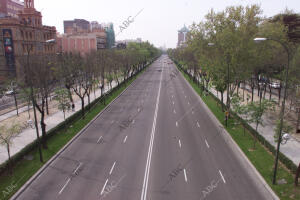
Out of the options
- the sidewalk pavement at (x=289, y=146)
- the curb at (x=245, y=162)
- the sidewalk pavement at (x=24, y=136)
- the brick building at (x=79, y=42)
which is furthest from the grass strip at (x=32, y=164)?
the brick building at (x=79, y=42)

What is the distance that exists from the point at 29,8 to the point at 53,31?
28.1 feet

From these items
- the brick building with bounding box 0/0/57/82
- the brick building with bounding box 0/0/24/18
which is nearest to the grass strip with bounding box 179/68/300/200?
the brick building with bounding box 0/0/57/82

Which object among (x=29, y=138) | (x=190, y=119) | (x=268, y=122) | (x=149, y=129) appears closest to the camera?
(x=29, y=138)

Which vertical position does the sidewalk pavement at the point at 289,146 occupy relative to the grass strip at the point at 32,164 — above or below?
above

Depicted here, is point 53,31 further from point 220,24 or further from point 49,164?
point 49,164

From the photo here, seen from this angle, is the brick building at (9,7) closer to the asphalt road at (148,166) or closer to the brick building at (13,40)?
the brick building at (13,40)

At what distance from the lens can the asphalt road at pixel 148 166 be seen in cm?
1600

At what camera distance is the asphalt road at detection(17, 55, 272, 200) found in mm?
16000

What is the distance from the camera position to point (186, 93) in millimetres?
52688

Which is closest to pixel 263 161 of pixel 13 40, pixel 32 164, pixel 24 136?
pixel 32 164

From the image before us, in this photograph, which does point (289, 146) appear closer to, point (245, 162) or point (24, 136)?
point (245, 162)

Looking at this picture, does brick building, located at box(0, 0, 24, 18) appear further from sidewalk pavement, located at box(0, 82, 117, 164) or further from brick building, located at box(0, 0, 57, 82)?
sidewalk pavement, located at box(0, 82, 117, 164)

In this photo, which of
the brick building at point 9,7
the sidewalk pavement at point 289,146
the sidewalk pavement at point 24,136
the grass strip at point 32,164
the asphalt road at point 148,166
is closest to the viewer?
the asphalt road at point 148,166

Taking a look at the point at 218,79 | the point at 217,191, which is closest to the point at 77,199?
the point at 217,191
